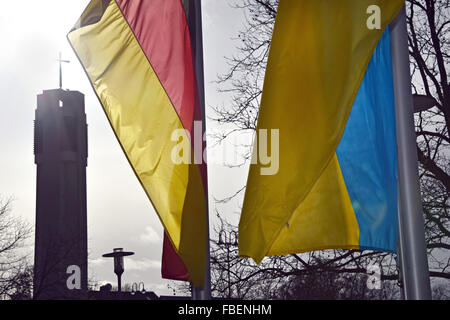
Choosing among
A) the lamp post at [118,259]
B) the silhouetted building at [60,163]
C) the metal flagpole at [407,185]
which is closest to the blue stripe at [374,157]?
the metal flagpole at [407,185]

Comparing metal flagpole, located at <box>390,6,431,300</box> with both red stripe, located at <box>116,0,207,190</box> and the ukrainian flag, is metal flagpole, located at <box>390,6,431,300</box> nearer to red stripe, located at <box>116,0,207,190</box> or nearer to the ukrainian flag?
the ukrainian flag

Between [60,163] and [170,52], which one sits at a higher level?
[60,163]

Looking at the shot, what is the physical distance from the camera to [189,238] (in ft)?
18.1

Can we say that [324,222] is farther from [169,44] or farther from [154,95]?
[169,44]

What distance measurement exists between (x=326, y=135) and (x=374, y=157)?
2.04 feet

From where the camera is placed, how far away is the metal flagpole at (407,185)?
4711 mm

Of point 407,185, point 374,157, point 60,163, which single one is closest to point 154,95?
point 374,157

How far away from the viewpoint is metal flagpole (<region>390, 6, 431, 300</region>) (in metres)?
4.71

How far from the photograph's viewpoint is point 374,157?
5125mm

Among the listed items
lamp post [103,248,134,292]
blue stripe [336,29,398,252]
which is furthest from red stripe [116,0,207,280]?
lamp post [103,248,134,292]

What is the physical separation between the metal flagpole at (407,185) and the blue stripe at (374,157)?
133 millimetres

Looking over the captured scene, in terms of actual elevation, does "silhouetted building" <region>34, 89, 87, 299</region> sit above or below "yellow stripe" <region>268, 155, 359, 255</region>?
above

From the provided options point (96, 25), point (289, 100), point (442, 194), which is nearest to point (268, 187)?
point (289, 100)

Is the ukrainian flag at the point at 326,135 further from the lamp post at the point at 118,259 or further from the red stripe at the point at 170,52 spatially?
the lamp post at the point at 118,259
